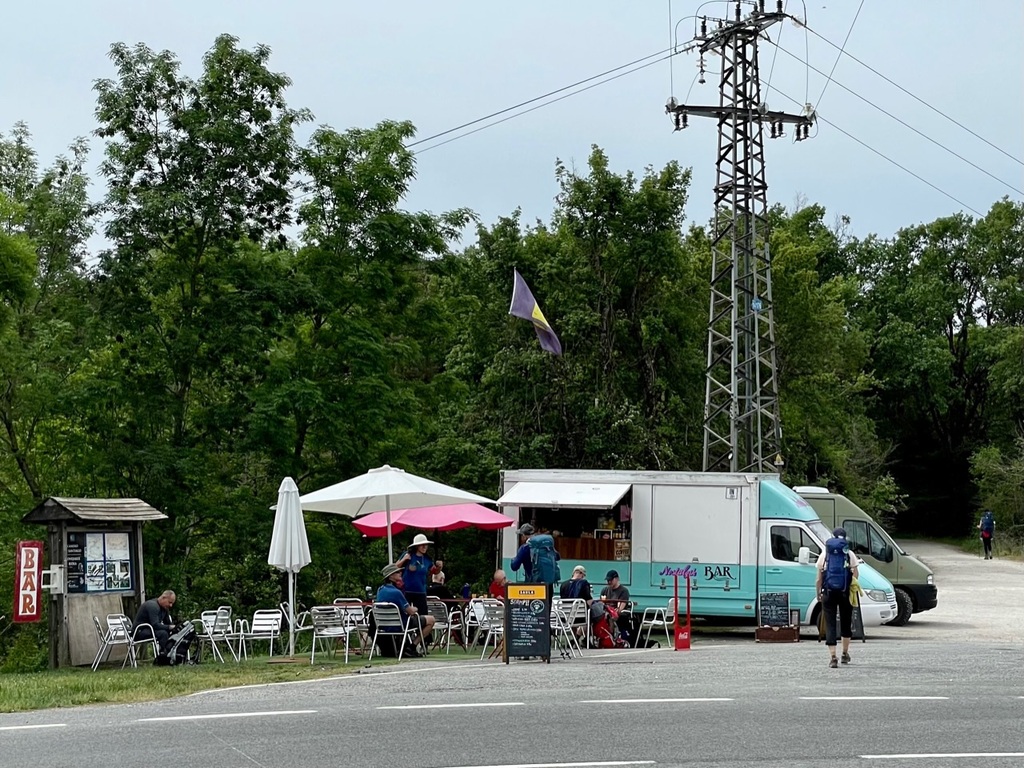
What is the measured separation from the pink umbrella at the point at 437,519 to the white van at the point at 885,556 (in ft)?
23.3

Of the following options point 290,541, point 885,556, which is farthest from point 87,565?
point 885,556

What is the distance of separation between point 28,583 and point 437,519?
6.60 metres

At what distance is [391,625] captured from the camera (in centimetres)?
1812

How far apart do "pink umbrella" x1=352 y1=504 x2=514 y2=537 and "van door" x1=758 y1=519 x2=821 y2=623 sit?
429 centimetres

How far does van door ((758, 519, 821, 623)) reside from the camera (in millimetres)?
22406

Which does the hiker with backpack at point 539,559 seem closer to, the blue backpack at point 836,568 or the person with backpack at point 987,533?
the blue backpack at point 836,568

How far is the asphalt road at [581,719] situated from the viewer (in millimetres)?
9398

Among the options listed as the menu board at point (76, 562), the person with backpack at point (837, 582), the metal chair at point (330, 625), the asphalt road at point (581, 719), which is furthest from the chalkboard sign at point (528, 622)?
the menu board at point (76, 562)

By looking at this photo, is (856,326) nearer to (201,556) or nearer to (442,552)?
(442,552)

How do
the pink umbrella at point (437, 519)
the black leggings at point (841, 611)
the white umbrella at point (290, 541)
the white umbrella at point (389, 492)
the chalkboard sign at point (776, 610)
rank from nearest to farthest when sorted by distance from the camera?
the black leggings at point (841, 611)
the white umbrella at point (290, 541)
the white umbrella at point (389, 492)
the chalkboard sign at point (776, 610)
the pink umbrella at point (437, 519)

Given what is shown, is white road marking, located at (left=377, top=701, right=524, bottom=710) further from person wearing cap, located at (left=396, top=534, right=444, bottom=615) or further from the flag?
the flag

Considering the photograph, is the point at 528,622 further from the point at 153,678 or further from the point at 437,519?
the point at 437,519

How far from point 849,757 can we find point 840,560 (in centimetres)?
734

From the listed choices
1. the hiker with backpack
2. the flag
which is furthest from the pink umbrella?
the flag
